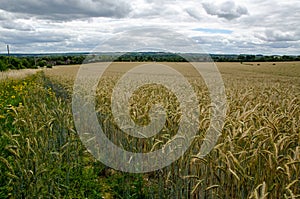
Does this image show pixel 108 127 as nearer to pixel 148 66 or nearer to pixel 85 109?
pixel 85 109

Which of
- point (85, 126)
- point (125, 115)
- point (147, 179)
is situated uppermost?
point (125, 115)

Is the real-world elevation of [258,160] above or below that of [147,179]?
above

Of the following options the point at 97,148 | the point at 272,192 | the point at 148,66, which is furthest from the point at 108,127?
the point at 148,66

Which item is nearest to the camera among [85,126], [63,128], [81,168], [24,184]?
[24,184]

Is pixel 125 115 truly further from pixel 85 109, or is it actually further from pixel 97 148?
pixel 85 109

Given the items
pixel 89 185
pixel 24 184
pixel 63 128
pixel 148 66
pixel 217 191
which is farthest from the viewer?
pixel 148 66

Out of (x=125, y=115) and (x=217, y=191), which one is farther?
(x=125, y=115)

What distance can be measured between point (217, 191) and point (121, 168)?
2.58 metres

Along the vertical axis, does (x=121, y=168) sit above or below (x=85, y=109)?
below

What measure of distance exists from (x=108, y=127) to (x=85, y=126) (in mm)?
A: 1078

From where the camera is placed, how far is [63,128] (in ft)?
21.3

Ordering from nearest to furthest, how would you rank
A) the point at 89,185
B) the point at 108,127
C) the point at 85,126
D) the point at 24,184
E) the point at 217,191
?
the point at 217,191 < the point at 24,184 < the point at 89,185 < the point at 108,127 < the point at 85,126

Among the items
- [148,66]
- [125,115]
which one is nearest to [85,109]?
[125,115]

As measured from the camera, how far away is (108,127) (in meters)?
7.09
